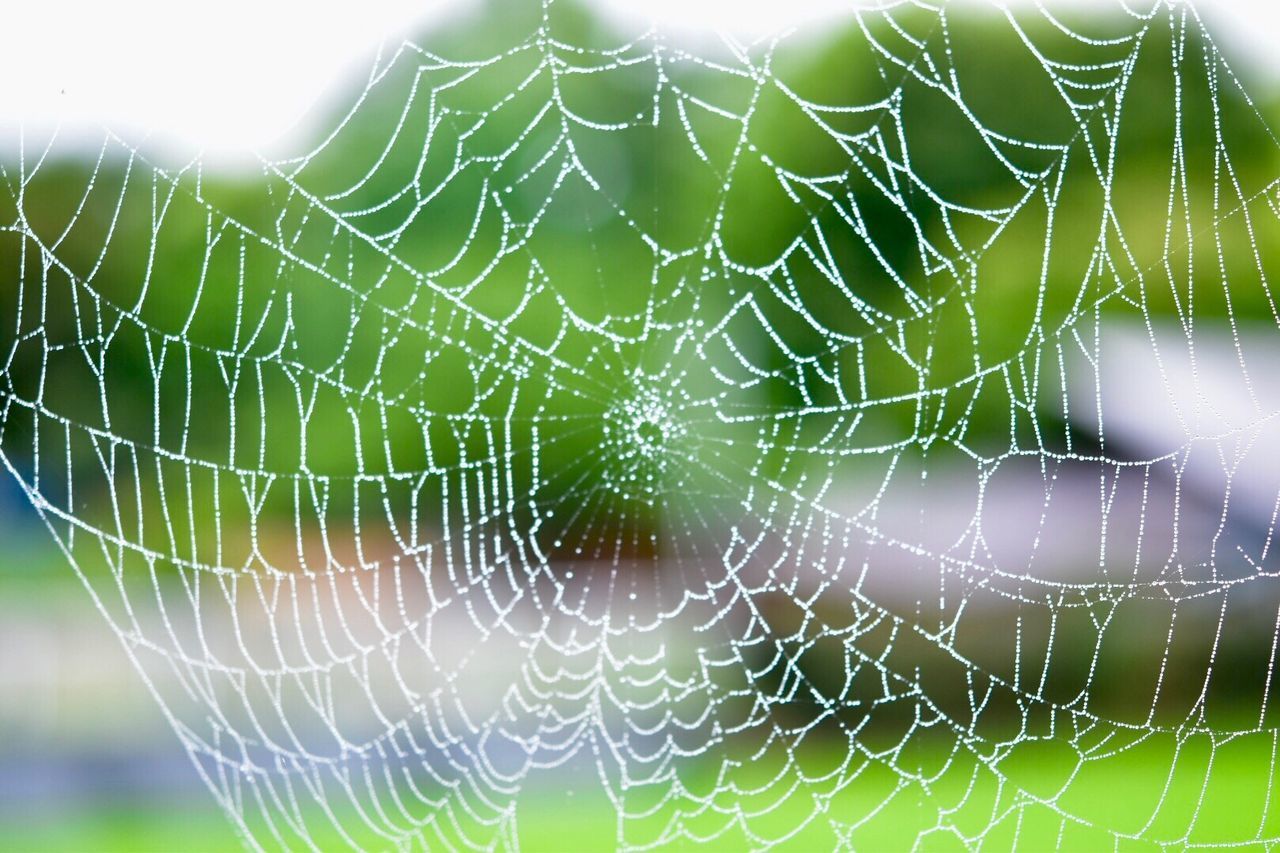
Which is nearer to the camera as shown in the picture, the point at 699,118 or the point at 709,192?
the point at 699,118

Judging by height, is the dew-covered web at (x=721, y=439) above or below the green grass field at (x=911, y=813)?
above

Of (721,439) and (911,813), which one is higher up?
(721,439)

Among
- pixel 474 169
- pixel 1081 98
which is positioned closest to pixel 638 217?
pixel 474 169

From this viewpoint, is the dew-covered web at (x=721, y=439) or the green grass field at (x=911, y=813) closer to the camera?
the green grass field at (x=911, y=813)

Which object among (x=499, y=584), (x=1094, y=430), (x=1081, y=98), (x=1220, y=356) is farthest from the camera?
(x=499, y=584)

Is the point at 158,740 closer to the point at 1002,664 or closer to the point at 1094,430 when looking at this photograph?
the point at 1002,664

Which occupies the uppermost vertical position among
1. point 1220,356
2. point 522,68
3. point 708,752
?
point 522,68

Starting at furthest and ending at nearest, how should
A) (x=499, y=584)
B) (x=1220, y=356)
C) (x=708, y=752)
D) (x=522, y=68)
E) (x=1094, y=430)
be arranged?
(x=522, y=68) < (x=499, y=584) < (x=1094, y=430) < (x=708, y=752) < (x=1220, y=356)

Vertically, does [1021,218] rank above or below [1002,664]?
above
